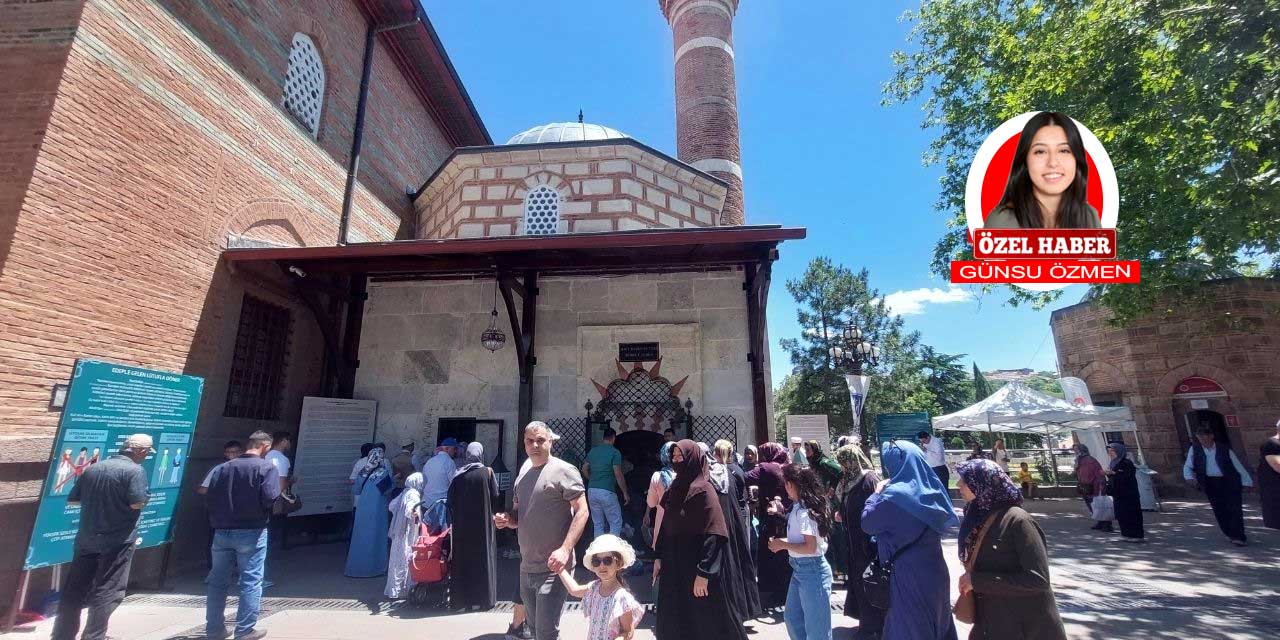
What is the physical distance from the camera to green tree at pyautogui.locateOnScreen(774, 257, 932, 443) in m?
30.4

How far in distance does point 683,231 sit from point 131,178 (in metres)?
6.29

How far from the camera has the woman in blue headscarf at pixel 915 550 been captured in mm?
3082

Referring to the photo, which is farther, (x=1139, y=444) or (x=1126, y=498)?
(x=1139, y=444)

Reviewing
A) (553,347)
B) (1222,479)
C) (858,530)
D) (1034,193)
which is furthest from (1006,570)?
(1222,479)

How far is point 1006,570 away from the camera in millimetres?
2775

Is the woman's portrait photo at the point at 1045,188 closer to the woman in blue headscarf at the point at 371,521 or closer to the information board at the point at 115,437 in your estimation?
the woman in blue headscarf at the point at 371,521

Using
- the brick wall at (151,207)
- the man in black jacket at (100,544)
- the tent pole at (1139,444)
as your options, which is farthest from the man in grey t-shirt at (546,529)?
the tent pole at (1139,444)

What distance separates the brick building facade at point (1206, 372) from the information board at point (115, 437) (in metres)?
20.1

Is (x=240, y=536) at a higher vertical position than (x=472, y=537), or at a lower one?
higher

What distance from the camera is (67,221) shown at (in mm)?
5535

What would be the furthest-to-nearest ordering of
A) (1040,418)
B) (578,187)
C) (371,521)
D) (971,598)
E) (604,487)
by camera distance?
1. (1040,418)
2. (578,187)
3. (604,487)
4. (371,521)
5. (971,598)

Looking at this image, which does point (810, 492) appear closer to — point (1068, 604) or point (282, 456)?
point (1068, 604)

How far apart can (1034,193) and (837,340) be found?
2527 centimetres

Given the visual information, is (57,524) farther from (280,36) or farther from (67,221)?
(280,36)
